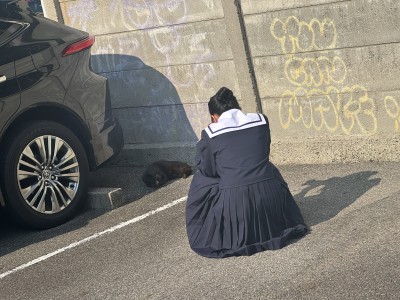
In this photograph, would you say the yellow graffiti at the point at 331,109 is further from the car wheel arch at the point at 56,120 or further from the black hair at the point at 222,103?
the car wheel arch at the point at 56,120

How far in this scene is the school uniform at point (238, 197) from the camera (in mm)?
6250

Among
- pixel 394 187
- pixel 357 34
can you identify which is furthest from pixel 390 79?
pixel 394 187

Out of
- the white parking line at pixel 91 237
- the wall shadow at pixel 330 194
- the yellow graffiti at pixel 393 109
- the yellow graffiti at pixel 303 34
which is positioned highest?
the yellow graffiti at pixel 303 34

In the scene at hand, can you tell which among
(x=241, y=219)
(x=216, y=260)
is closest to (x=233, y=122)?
(x=241, y=219)

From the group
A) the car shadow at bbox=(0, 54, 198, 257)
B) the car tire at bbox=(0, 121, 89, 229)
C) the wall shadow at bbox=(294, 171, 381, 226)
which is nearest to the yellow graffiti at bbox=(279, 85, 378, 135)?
the wall shadow at bbox=(294, 171, 381, 226)

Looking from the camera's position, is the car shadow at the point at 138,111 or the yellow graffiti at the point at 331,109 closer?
the yellow graffiti at the point at 331,109

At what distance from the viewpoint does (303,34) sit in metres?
7.94

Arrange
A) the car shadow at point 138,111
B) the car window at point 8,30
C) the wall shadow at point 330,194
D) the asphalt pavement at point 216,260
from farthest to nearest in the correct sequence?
the car shadow at point 138,111, the car window at point 8,30, the wall shadow at point 330,194, the asphalt pavement at point 216,260

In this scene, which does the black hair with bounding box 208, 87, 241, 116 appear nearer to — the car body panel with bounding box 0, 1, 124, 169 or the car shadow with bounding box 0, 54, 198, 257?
the car body panel with bounding box 0, 1, 124, 169

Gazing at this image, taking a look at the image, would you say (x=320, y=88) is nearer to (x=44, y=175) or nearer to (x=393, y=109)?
(x=393, y=109)

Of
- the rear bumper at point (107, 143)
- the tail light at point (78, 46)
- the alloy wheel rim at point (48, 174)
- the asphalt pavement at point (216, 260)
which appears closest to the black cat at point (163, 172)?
the asphalt pavement at point (216, 260)

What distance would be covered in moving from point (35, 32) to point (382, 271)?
4.04 metres

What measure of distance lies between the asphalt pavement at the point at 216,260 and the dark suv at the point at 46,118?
0.30 meters

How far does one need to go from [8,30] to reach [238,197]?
9.19 feet
